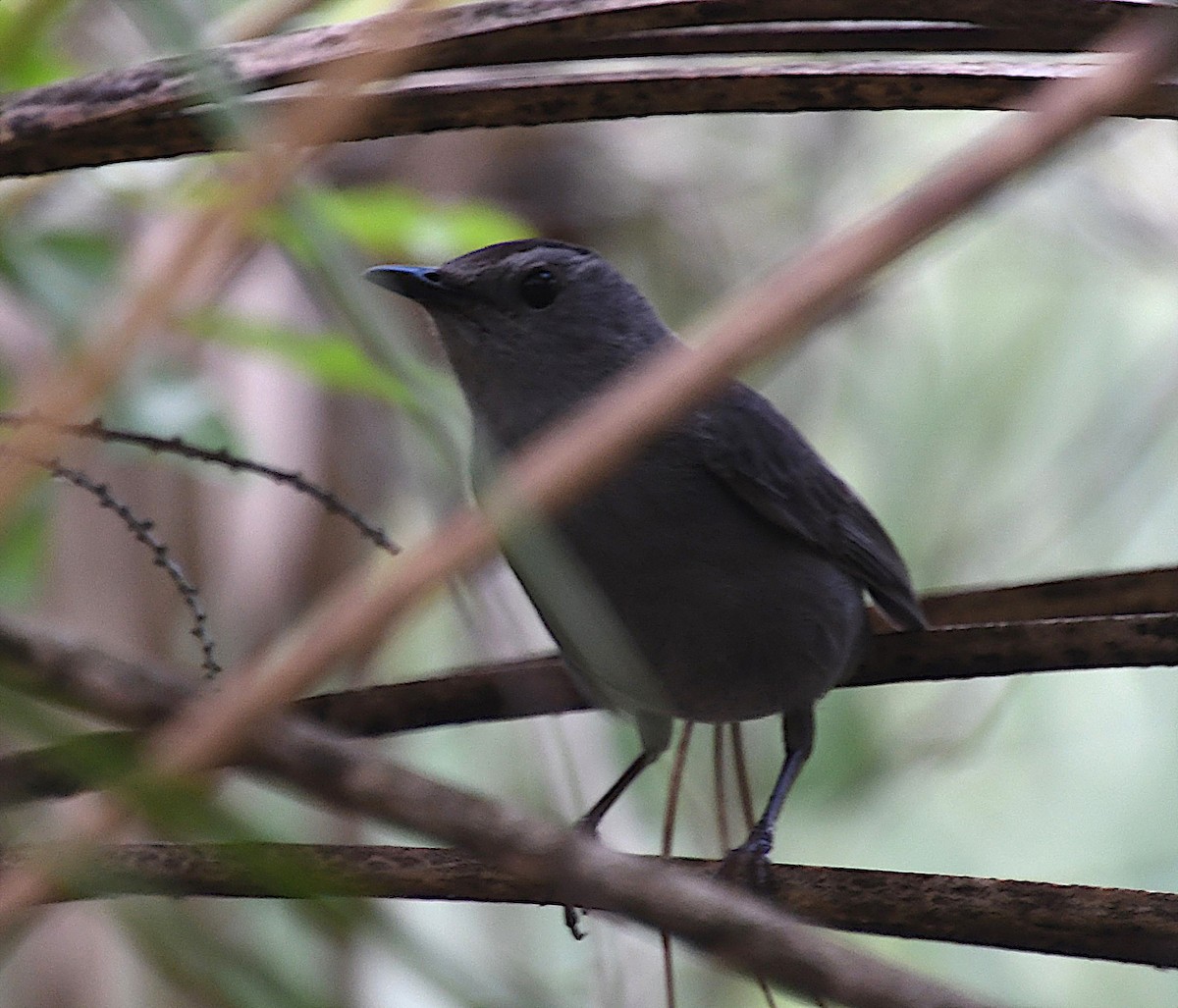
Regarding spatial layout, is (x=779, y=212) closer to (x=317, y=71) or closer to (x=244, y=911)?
(x=244, y=911)

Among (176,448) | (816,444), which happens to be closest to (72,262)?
(176,448)

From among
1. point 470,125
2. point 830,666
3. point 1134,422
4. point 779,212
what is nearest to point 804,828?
point 1134,422

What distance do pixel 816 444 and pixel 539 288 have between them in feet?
9.82

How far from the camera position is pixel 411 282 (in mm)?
2699

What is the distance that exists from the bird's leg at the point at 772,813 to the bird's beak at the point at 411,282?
1.05m

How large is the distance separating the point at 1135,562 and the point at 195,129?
5.02 metres

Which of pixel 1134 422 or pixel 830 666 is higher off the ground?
pixel 830 666

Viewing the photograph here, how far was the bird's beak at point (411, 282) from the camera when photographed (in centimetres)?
268

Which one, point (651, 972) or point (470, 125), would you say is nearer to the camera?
point (470, 125)

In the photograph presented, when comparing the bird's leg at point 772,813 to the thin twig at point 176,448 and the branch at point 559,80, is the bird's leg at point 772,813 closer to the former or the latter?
the thin twig at point 176,448

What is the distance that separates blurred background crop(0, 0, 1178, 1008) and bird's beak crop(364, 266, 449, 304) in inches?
3.7

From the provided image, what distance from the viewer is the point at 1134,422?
460 cm

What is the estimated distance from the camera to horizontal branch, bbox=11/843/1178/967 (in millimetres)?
1296

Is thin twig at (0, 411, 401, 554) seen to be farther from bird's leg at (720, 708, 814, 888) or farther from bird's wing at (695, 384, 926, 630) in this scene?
bird's wing at (695, 384, 926, 630)
